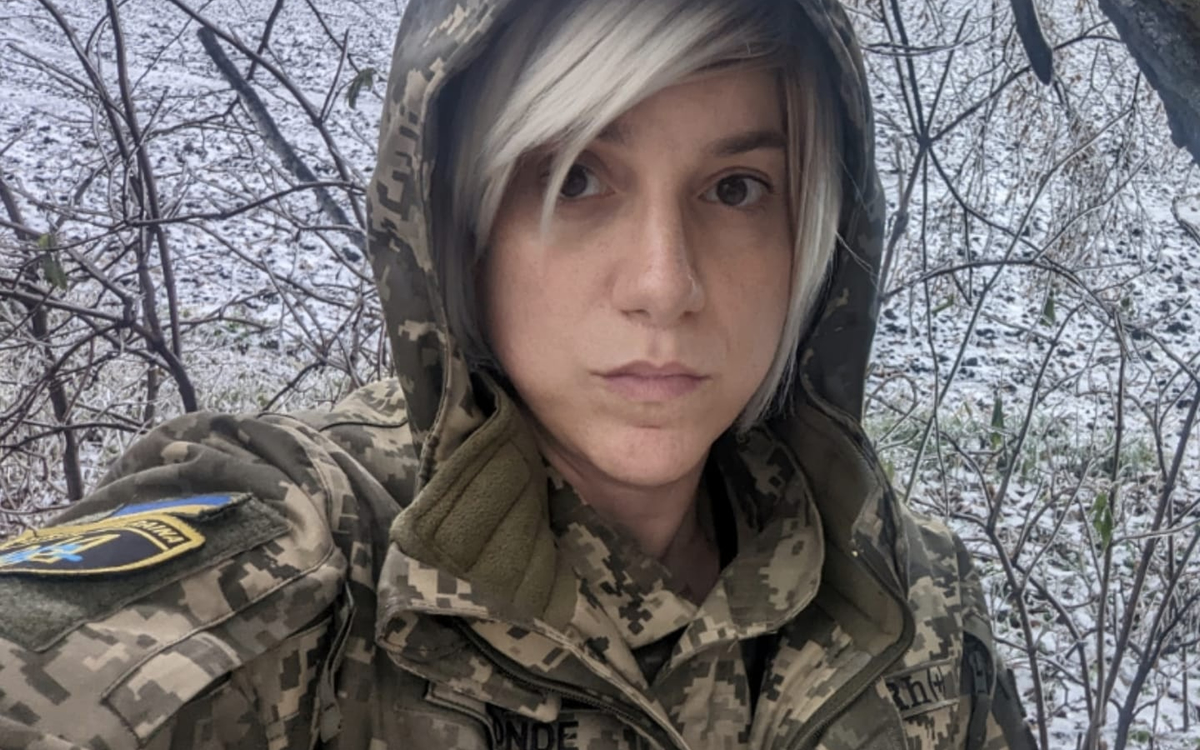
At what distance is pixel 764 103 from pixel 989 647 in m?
0.76

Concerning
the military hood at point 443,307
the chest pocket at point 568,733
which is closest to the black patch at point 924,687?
the military hood at point 443,307

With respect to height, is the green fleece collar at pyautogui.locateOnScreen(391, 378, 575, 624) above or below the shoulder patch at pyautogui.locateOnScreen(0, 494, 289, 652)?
above

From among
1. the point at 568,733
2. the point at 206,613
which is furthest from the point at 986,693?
the point at 206,613

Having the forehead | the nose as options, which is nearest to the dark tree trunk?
the forehead

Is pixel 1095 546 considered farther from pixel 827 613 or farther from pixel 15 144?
pixel 15 144

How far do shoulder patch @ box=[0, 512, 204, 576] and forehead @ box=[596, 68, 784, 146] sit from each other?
1.74 feet

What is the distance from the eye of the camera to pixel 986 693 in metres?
1.15

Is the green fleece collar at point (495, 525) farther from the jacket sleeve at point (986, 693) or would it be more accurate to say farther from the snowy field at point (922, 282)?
the snowy field at point (922, 282)

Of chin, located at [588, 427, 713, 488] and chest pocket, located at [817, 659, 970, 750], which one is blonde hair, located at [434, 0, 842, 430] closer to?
chin, located at [588, 427, 713, 488]

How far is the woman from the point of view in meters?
0.77

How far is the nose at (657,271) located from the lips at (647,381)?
5 cm

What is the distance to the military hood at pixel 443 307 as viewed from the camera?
89cm

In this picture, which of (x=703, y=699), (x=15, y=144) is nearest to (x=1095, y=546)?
(x=703, y=699)

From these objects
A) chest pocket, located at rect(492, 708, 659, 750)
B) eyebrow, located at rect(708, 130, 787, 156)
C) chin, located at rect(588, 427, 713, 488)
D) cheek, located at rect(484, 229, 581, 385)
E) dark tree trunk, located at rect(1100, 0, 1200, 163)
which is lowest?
chest pocket, located at rect(492, 708, 659, 750)
